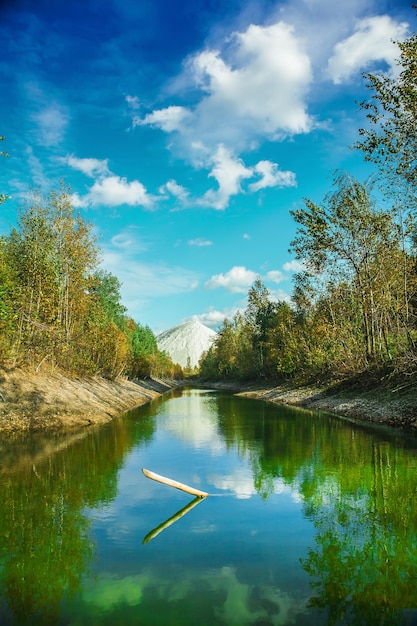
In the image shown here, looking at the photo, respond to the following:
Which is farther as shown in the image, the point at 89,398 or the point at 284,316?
the point at 284,316

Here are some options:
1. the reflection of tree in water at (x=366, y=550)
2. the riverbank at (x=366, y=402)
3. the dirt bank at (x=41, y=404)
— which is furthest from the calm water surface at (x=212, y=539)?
the riverbank at (x=366, y=402)

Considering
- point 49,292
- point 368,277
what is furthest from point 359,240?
point 49,292

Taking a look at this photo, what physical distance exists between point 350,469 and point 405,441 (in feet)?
21.3

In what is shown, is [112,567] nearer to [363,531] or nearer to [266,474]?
[363,531]

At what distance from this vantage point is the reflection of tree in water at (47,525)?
7551mm

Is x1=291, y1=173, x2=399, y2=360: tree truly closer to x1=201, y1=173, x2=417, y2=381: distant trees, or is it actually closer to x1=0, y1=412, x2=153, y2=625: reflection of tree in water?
x1=201, y1=173, x2=417, y2=381: distant trees

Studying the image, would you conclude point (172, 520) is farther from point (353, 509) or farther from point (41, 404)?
point (41, 404)

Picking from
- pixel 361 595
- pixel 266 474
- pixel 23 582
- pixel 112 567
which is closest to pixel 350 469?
pixel 266 474

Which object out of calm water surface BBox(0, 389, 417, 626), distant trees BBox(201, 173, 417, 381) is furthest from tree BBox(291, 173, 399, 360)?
calm water surface BBox(0, 389, 417, 626)

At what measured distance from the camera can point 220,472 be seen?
1702 cm

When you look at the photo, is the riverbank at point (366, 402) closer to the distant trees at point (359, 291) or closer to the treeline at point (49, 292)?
the distant trees at point (359, 291)

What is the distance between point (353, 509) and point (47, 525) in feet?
25.8

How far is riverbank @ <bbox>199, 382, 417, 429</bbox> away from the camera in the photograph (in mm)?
27391

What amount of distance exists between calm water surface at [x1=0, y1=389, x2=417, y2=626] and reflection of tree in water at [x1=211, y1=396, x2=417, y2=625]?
0.04m
